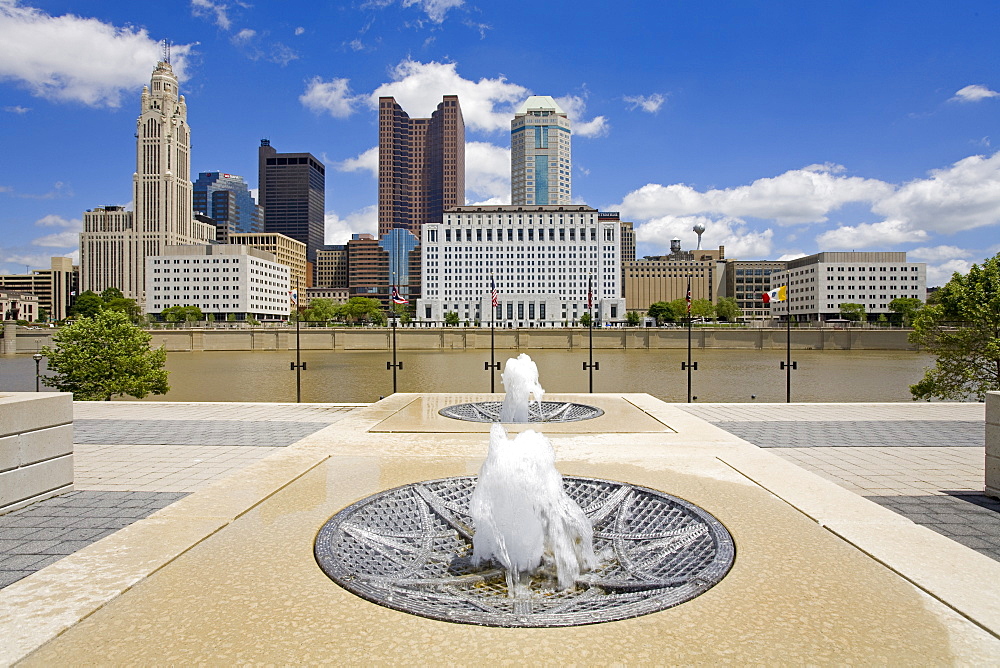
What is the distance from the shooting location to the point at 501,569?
557 cm

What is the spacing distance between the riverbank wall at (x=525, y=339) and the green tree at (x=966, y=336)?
71.2m

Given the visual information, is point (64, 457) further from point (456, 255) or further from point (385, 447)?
point (456, 255)

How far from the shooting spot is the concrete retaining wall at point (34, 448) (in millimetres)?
7195

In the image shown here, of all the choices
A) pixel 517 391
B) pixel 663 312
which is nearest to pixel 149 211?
pixel 663 312

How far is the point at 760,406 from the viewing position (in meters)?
17.1

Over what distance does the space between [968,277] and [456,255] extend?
141 meters

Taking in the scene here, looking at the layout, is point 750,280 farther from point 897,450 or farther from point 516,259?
point 897,450

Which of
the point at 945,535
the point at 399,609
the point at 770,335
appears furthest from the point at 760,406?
the point at 770,335

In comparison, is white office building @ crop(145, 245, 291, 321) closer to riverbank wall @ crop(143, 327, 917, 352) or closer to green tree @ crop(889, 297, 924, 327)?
riverbank wall @ crop(143, 327, 917, 352)

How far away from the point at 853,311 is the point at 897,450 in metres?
143

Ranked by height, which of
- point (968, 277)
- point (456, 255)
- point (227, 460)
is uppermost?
point (456, 255)

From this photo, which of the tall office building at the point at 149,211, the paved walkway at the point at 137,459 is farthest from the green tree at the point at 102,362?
the tall office building at the point at 149,211

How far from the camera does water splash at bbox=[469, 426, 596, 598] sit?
5441mm

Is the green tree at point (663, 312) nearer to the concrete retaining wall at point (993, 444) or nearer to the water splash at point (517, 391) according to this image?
the water splash at point (517, 391)
